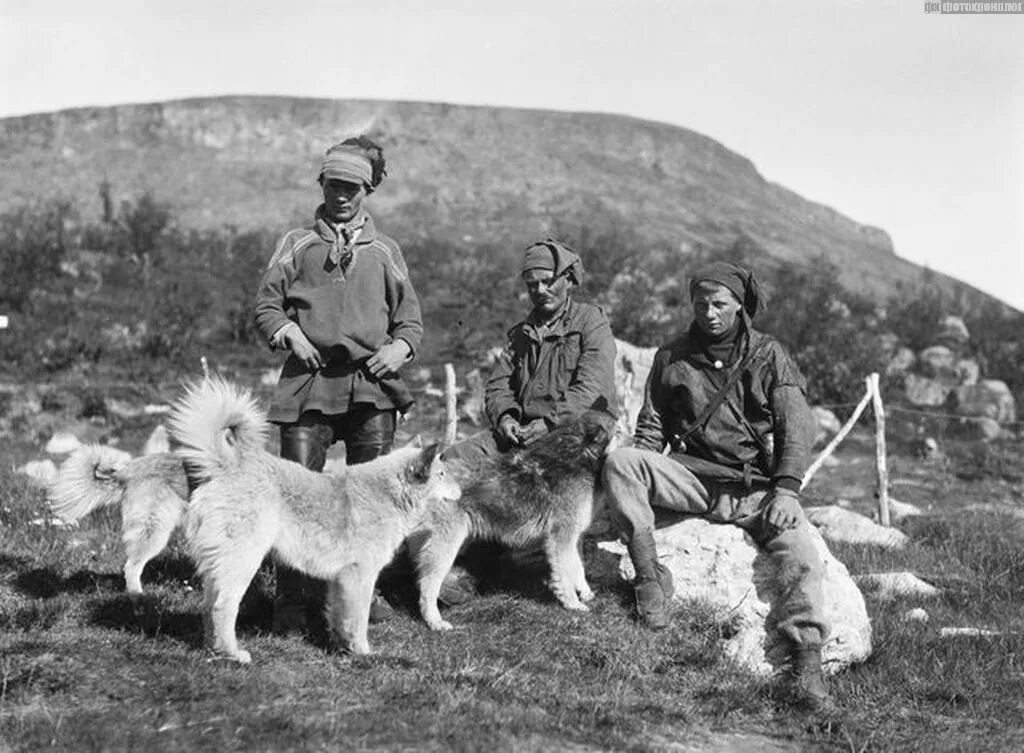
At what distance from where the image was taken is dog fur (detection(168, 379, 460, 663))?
4863mm

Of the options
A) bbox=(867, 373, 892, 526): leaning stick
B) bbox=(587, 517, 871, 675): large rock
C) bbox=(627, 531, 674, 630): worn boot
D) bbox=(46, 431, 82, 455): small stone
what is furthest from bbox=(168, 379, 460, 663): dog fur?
bbox=(46, 431, 82, 455): small stone

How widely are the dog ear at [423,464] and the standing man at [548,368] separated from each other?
0.99m

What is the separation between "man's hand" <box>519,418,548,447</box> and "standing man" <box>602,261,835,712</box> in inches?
23.4

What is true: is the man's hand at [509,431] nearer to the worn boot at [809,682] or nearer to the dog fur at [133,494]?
the dog fur at [133,494]

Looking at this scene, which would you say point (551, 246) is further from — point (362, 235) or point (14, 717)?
point (14, 717)

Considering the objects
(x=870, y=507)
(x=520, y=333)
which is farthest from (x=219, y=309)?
(x=520, y=333)

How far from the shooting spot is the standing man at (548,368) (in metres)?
6.66

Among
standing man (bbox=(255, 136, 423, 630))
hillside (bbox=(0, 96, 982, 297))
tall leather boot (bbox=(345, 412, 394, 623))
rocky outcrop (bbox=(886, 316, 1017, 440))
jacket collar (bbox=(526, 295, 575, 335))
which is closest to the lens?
standing man (bbox=(255, 136, 423, 630))

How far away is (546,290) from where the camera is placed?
6699 millimetres

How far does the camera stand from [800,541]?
18.9 feet

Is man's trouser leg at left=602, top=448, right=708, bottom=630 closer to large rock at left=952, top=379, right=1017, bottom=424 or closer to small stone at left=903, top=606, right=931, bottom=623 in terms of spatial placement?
small stone at left=903, top=606, right=931, bottom=623

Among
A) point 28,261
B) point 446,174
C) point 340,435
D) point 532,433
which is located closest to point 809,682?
point 532,433

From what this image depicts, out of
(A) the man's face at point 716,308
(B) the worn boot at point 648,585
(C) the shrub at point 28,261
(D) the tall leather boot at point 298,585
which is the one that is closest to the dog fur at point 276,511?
(D) the tall leather boot at point 298,585

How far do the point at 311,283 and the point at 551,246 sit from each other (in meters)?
1.70
